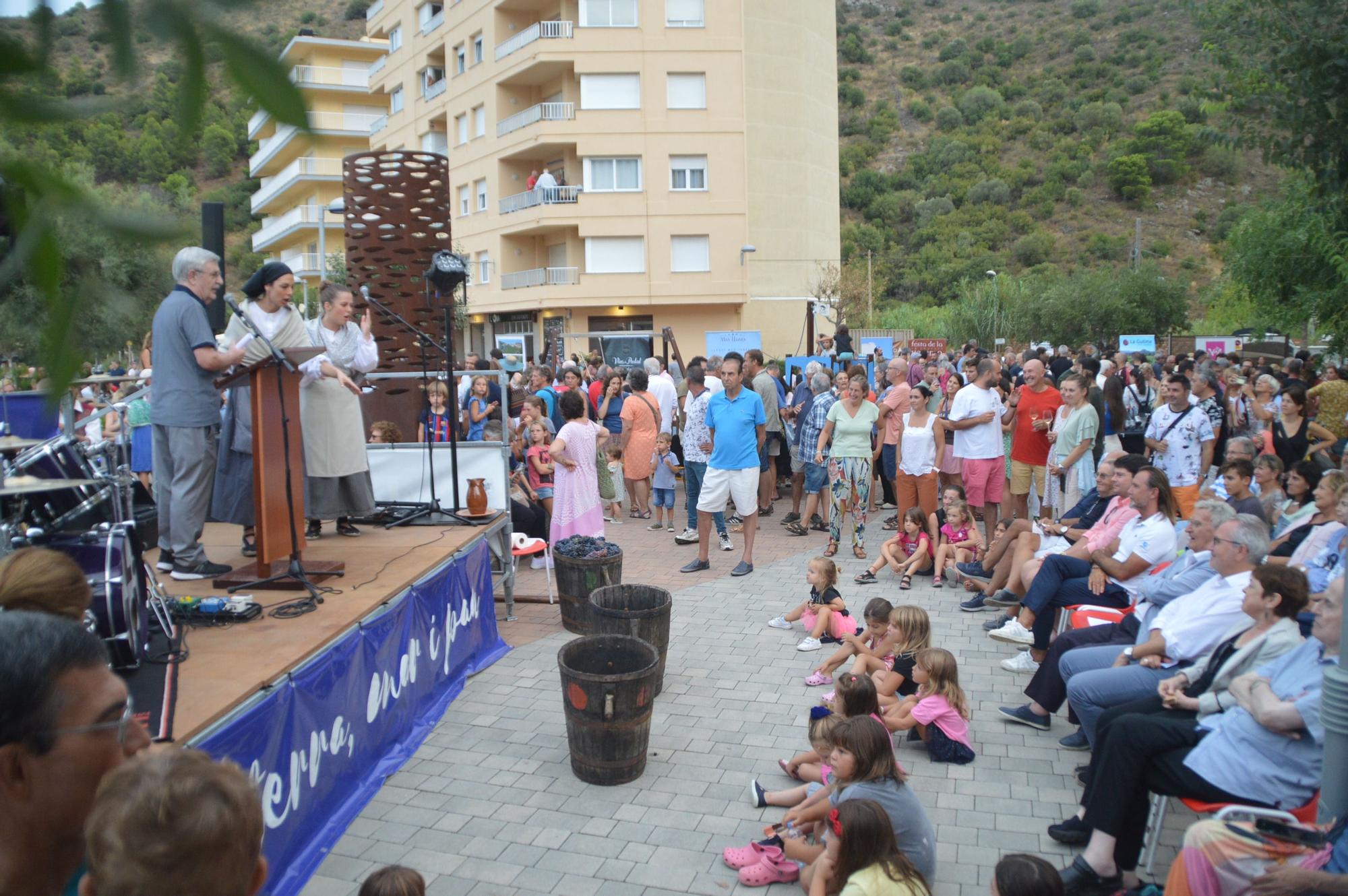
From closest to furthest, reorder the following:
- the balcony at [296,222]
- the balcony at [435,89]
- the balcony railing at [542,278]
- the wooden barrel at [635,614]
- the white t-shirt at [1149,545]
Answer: the white t-shirt at [1149,545]
the wooden barrel at [635,614]
the balcony railing at [542,278]
the balcony at [435,89]
the balcony at [296,222]

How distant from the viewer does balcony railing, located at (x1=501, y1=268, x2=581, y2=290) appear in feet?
109

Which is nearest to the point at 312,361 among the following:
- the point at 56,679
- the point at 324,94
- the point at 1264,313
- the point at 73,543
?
the point at 73,543

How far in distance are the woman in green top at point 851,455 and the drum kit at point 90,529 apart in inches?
258

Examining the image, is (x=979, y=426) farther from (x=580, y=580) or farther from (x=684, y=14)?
(x=684, y=14)

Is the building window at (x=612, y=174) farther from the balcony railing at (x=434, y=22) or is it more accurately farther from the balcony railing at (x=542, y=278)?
the balcony railing at (x=434, y=22)

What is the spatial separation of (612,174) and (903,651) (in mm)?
29052

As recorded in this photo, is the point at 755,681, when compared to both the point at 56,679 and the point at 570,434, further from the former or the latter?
the point at 56,679

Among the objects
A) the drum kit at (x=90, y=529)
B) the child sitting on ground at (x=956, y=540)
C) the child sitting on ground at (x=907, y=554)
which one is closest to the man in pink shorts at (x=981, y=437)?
the child sitting on ground at (x=956, y=540)

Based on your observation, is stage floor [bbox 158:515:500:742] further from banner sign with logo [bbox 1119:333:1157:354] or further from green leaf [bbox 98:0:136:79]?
banner sign with logo [bbox 1119:333:1157:354]

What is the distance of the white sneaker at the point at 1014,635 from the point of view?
23.9 feet

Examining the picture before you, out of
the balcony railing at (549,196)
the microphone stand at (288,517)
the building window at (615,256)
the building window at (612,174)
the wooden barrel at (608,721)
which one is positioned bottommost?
the wooden barrel at (608,721)

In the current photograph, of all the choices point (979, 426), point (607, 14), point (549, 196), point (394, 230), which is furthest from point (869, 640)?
point (607, 14)

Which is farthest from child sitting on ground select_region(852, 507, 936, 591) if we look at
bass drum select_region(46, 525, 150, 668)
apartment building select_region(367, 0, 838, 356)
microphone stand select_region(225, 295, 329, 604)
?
apartment building select_region(367, 0, 838, 356)

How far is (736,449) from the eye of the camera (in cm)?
920
